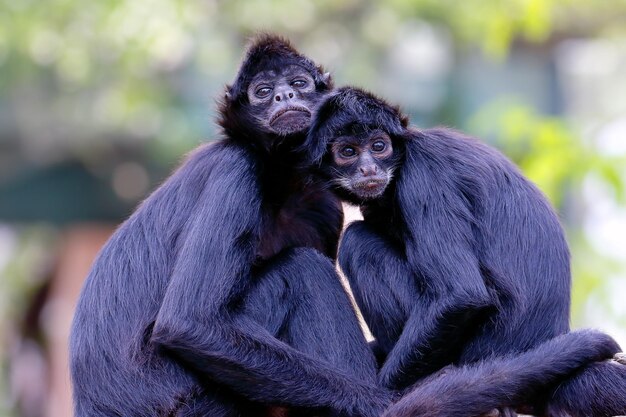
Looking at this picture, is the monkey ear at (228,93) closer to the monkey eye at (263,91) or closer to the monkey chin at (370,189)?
the monkey eye at (263,91)

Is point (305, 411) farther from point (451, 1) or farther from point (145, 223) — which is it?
point (451, 1)

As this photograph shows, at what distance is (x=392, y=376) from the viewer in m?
6.75

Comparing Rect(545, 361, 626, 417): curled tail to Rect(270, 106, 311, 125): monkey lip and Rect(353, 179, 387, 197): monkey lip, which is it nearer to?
Rect(353, 179, 387, 197): monkey lip

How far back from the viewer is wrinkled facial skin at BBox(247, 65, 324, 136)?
25.3ft

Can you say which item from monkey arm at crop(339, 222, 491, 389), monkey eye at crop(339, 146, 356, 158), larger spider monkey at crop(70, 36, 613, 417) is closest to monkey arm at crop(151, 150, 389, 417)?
larger spider monkey at crop(70, 36, 613, 417)

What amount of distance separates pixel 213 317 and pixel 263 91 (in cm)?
212

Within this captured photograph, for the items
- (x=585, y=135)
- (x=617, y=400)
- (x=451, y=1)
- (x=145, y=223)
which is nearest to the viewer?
(x=617, y=400)

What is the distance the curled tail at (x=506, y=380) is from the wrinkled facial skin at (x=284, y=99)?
2.37 meters

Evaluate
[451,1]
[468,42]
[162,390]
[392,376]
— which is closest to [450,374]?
[392,376]

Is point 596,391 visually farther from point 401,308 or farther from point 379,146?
point 379,146

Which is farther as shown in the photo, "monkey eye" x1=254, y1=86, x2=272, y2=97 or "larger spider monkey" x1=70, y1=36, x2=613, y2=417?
"monkey eye" x1=254, y1=86, x2=272, y2=97

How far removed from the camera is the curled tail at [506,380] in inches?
246

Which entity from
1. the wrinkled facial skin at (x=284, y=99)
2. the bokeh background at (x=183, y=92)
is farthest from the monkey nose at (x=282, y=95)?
the bokeh background at (x=183, y=92)

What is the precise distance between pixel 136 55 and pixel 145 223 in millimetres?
8385
